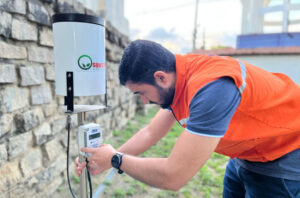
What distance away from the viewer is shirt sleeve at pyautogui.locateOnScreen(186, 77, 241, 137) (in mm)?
861

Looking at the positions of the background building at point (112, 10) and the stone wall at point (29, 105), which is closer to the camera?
the stone wall at point (29, 105)

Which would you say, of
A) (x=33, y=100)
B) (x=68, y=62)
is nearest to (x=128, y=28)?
(x=33, y=100)

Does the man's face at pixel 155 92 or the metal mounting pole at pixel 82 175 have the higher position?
the man's face at pixel 155 92

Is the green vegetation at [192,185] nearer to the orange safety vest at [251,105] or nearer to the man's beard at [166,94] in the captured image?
the orange safety vest at [251,105]

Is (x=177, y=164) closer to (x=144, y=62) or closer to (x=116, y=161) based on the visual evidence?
(x=116, y=161)

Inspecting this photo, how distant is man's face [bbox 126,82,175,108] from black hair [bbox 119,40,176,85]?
3cm

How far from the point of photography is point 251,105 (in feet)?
3.34

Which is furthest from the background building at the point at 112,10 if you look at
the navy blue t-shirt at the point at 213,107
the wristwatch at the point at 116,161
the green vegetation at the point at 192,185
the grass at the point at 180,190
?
the navy blue t-shirt at the point at 213,107

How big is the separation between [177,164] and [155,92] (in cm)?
40

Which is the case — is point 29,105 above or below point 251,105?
below

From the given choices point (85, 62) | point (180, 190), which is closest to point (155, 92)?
point (85, 62)

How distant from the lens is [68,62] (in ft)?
3.69

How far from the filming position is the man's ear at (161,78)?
1.12 meters

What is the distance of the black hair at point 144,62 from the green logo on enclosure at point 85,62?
0.16m
